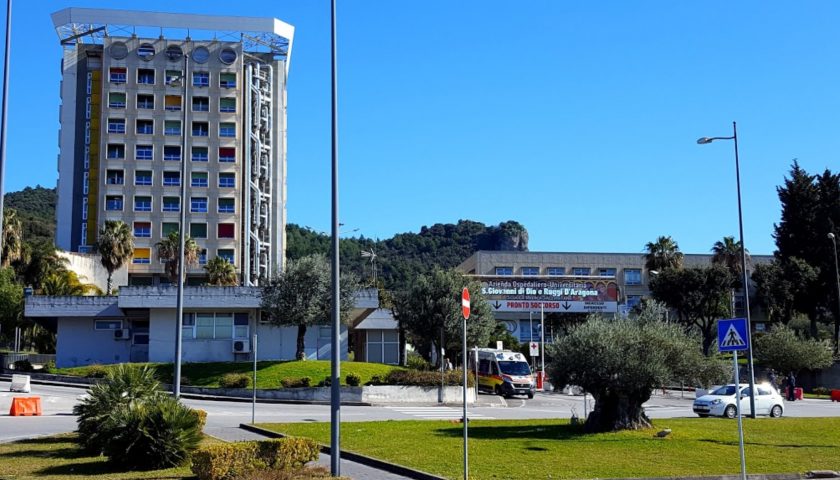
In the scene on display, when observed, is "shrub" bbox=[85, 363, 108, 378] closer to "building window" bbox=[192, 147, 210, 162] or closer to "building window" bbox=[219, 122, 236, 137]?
"building window" bbox=[192, 147, 210, 162]

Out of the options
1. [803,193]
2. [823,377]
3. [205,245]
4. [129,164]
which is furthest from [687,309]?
[129,164]

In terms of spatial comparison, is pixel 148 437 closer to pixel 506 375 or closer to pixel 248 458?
pixel 248 458

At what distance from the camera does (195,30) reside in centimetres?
8900

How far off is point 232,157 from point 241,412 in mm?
57250

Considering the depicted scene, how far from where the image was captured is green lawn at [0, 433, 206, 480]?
1529cm

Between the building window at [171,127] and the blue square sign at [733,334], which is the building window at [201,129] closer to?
the building window at [171,127]

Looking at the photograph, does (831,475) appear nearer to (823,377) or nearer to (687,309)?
(823,377)

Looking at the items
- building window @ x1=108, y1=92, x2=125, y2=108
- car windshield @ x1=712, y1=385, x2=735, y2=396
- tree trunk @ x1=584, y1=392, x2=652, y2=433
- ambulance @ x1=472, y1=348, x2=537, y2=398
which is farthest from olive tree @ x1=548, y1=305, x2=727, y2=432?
building window @ x1=108, y1=92, x2=125, y2=108

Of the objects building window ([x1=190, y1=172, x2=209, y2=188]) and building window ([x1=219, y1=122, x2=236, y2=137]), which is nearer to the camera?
building window ([x1=190, y1=172, x2=209, y2=188])

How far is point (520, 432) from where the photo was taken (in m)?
23.7

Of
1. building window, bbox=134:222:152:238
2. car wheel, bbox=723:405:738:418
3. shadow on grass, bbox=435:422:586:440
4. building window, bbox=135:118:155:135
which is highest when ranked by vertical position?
building window, bbox=135:118:155:135

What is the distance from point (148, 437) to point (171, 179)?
72351mm

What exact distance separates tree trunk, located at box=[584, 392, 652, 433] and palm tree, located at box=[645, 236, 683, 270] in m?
65.0

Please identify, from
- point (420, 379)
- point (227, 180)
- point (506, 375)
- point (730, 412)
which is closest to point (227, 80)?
point (227, 180)
